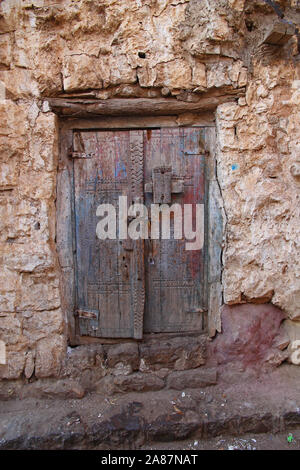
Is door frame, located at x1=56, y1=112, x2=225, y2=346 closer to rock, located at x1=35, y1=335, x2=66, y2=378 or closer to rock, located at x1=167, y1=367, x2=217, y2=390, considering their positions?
rock, located at x1=35, y1=335, x2=66, y2=378

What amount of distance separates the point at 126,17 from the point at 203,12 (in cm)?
59

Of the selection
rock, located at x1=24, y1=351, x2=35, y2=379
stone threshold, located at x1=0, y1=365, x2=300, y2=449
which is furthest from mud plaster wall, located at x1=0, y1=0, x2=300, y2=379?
stone threshold, located at x1=0, y1=365, x2=300, y2=449

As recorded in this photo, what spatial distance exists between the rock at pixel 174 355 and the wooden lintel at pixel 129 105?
1998 millimetres

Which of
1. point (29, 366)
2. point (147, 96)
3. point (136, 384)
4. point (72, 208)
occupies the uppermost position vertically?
point (147, 96)

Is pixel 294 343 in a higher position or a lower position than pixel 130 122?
lower

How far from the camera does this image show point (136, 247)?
2568 mm

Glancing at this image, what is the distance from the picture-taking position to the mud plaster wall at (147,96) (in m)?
2.27

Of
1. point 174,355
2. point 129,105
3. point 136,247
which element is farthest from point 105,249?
point 129,105

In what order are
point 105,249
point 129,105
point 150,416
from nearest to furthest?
point 150,416
point 129,105
point 105,249

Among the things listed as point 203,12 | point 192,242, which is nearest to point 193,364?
point 192,242

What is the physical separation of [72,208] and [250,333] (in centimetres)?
186

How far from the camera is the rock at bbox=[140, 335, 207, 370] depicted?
257 centimetres

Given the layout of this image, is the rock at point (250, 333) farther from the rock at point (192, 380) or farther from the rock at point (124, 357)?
the rock at point (124, 357)

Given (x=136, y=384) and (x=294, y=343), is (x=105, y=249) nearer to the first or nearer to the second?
(x=136, y=384)
